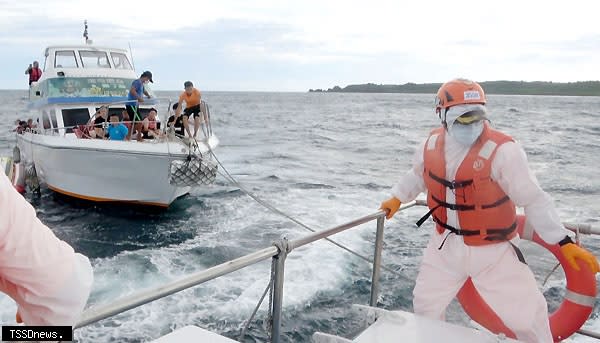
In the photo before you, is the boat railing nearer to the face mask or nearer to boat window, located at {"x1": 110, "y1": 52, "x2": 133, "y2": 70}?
the face mask

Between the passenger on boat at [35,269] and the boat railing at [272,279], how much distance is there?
436mm

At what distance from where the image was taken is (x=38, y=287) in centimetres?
93

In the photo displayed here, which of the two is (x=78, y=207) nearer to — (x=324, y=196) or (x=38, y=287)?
(x=324, y=196)

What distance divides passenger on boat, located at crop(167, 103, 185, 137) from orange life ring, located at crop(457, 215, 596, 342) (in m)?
7.67

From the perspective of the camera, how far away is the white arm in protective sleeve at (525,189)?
8.30 ft

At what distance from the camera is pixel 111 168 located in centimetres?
1034

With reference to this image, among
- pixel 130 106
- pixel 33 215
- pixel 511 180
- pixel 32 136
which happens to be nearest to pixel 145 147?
pixel 130 106

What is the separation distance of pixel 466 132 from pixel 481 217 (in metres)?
0.47

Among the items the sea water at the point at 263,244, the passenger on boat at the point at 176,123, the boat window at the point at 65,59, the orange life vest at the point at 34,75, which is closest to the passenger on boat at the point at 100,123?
the sea water at the point at 263,244

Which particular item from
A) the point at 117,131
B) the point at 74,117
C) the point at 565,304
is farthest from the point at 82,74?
the point at 565,304

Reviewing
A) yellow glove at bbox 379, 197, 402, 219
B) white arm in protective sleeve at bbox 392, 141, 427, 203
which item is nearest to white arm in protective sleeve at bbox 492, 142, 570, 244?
white arm in protective sleeve at bbox 392, 141, 427, 203

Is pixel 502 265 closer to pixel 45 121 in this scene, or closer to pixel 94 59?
pixel 45 121

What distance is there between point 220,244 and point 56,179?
517cm

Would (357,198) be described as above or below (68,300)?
below
